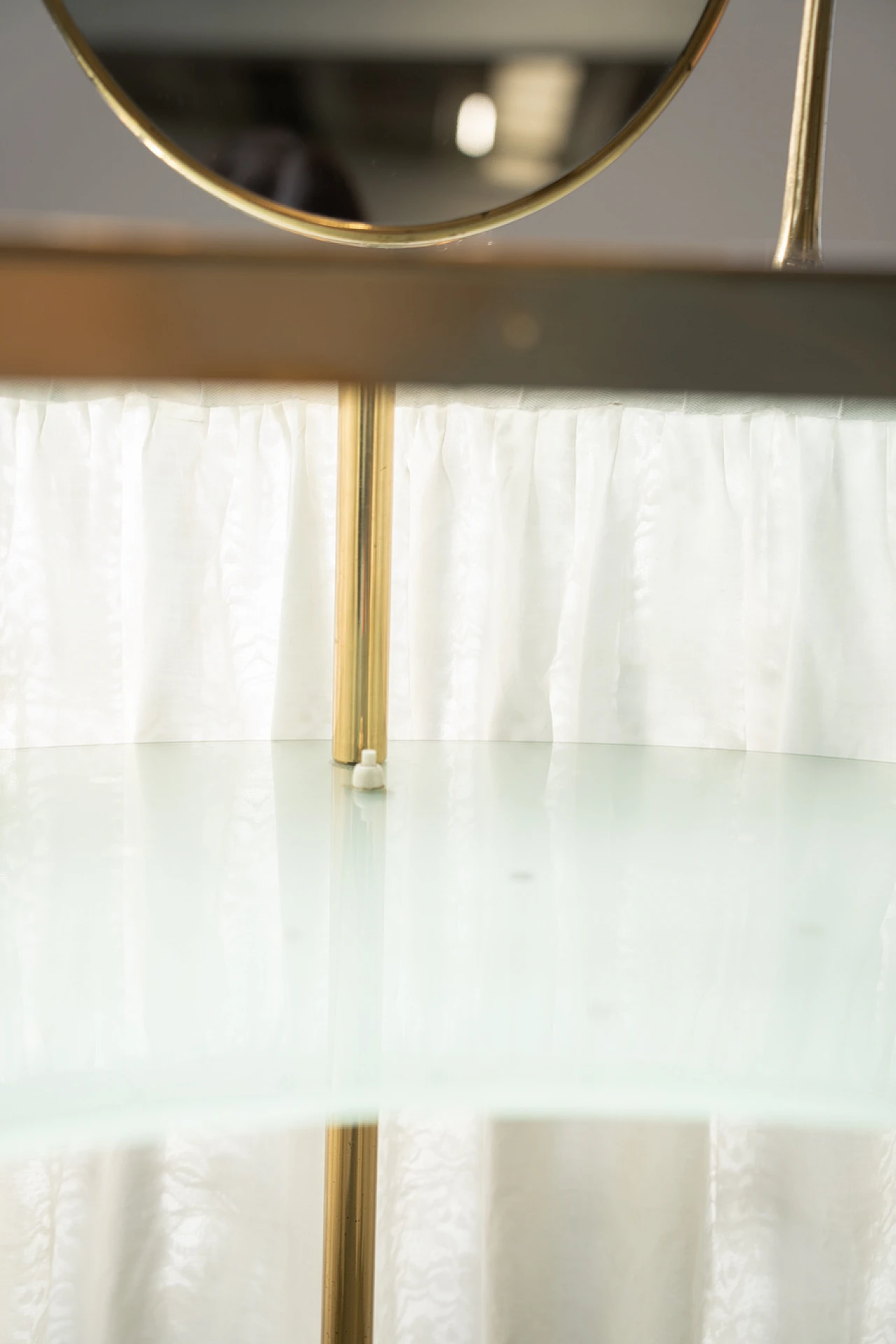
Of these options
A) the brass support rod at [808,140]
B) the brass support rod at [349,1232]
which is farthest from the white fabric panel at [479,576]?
the brass support rod at [808,140]

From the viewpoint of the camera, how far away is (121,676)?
0.96 m

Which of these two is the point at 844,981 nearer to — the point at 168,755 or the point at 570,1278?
the point at 168,755

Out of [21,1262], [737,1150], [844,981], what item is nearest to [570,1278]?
[737,1150]

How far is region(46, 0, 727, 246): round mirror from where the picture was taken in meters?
0.20

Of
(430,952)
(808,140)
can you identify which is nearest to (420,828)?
(430,952)

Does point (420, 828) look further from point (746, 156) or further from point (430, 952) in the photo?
point (746, 156)

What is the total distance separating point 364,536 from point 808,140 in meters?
0.39

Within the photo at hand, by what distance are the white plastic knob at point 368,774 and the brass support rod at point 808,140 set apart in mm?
455

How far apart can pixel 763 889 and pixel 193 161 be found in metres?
0.48

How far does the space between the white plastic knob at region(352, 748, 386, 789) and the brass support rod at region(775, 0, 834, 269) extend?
45cm

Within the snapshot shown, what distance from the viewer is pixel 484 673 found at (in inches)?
39.7

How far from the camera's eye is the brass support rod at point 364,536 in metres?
0.72

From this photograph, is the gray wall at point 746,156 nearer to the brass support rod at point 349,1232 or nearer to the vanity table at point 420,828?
the vanity table at point 420,828

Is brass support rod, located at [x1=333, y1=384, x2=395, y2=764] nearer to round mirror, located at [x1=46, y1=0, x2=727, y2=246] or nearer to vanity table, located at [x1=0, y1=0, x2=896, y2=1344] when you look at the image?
vanity table, located at [x1=0, y1=0, x2=896, y2=1344]
